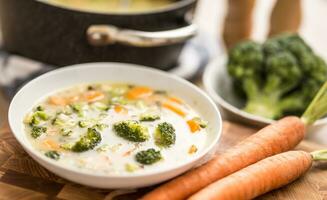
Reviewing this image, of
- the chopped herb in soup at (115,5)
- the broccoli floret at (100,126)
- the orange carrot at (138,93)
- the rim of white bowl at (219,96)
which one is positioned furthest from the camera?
the chopped herb in soup at (115,5)

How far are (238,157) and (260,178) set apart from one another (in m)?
0.12

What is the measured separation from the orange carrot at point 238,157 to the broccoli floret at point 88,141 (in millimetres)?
230

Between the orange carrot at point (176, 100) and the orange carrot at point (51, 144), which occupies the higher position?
the orange carrot at point (176, 100)

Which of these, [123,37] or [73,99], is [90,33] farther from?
[73,99]

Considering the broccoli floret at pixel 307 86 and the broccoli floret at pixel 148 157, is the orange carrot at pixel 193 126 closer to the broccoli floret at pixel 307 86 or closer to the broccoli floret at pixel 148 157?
the broccoli floret at pixel 148 157

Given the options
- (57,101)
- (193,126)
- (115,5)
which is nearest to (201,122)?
(193,126)

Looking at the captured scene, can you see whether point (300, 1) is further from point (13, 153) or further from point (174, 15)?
point (13, 153)

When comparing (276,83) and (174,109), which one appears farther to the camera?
(276,83)

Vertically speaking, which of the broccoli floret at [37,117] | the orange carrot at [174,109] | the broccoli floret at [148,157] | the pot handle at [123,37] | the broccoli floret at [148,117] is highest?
the pot handle at [123,37]

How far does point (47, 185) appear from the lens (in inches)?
63.9

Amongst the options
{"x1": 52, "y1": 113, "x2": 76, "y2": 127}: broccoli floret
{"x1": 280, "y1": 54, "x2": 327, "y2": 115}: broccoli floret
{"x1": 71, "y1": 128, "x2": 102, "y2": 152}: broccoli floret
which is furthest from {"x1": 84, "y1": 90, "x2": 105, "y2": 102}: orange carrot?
{"x1": 280, "y1": 54, "x2": 327, "y2": 115}: broccoli floret

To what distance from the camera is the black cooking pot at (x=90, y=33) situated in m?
2.17

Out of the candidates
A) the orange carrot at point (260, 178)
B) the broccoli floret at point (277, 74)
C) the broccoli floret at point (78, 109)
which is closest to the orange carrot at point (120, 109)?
the broccoli floret at point (78, 109)

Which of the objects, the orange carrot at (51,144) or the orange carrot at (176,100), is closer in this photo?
the orange carrot at (51,144)
